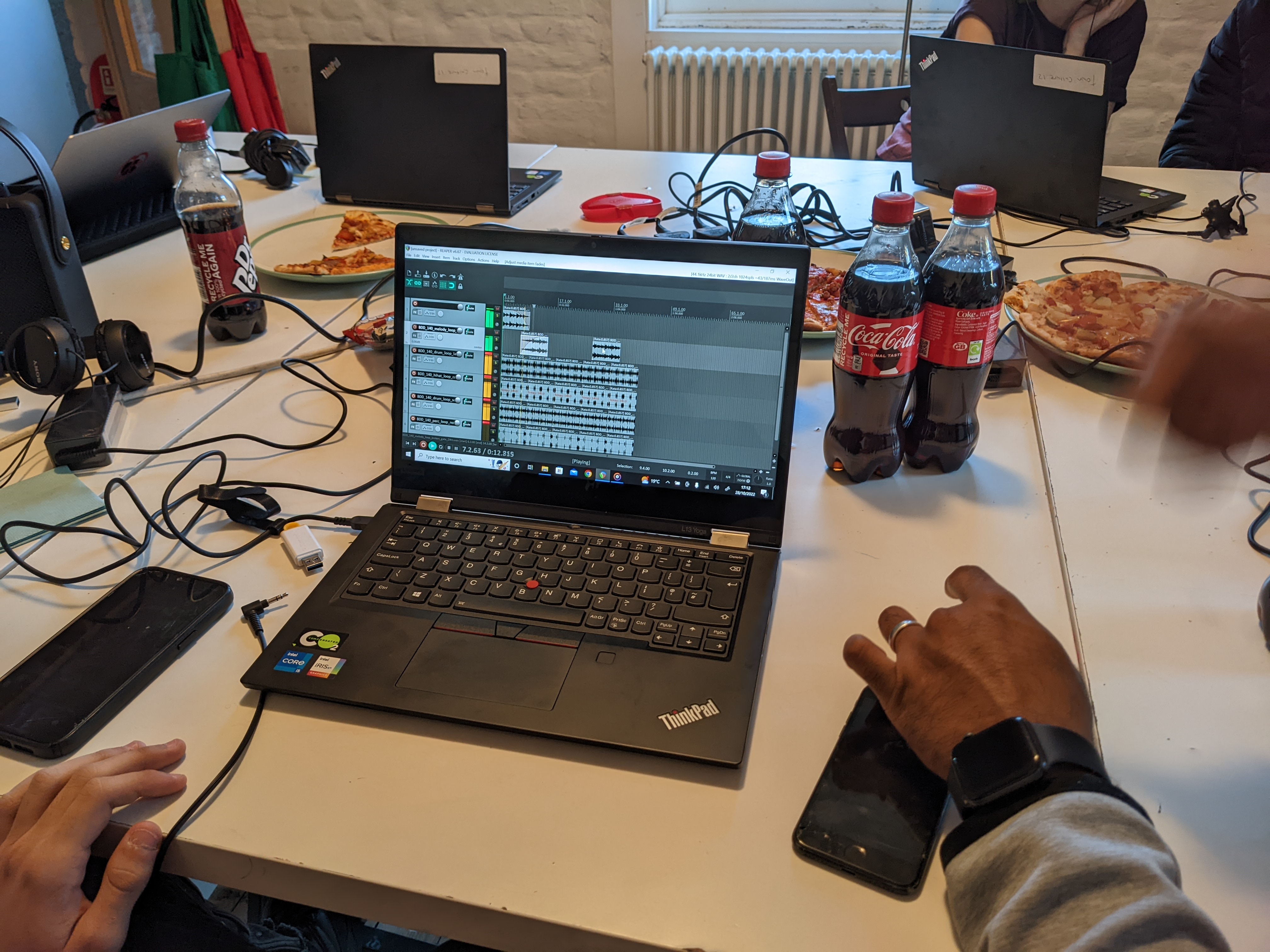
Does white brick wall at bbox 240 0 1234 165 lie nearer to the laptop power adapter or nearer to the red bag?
the red bag

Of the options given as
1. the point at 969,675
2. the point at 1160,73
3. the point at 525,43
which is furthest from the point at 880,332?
the point at 525,43

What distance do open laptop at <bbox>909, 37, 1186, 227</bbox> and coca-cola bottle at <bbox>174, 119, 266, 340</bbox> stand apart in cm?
120

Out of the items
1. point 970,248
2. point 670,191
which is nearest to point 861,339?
point 970,248

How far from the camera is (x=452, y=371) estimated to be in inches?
31.7

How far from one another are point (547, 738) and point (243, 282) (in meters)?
0.93

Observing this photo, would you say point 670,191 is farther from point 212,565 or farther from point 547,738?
point 547,738

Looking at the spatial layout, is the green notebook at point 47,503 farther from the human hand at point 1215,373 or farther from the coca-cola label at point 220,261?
the human hand at point 1215,373

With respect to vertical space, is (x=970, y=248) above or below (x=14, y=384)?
above

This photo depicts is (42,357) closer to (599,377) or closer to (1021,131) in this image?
(599,377)

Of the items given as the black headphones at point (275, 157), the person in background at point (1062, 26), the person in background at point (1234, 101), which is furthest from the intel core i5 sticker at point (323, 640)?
the person in background at point (1234, 101)

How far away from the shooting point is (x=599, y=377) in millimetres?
776

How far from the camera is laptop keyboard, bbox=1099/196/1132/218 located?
1527mm

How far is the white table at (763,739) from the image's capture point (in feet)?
1.69

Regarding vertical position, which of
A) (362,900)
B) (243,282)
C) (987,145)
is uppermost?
(987,145)
